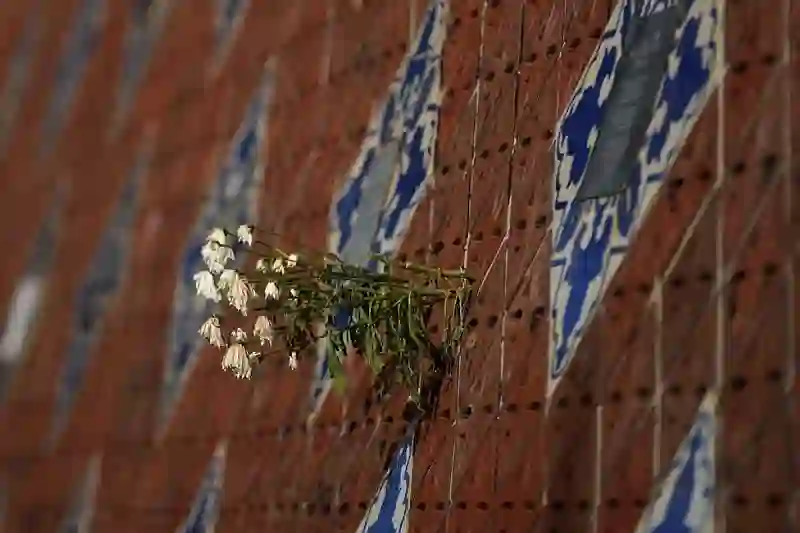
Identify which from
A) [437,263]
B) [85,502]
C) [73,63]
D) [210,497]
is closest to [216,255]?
[437,263]

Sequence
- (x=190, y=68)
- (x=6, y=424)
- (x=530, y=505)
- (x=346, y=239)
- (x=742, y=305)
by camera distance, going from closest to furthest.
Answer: (x=742, y=305) → (x=530, y=505) → (x=346, y=239) → (x=190, y=68) → (x=6, y=424)

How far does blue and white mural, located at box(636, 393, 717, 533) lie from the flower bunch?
372mm

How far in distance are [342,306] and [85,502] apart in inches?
37.4

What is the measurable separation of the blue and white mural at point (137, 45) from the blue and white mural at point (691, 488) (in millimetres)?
1503

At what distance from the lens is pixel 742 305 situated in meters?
1.14

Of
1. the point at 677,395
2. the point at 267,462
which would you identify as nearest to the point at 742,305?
the point at 677,395

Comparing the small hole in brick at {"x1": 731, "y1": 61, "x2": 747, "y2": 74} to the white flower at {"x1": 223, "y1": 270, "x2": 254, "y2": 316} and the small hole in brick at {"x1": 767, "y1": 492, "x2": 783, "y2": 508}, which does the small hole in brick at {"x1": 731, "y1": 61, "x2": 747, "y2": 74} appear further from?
the white flower at {"x1": 223, "y1": 270, "x2": 254, "y2": 316}

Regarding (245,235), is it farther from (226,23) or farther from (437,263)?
(226,23)

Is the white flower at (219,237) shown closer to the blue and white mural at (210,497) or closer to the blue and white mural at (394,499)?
the blue and white mural at (394,499)

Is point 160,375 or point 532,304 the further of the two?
point 160,375

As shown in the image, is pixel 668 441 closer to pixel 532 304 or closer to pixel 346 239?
pixel 532 304

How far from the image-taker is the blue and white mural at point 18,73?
8.79ft

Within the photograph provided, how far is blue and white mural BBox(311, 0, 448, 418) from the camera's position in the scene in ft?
5.23

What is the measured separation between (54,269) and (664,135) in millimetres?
1585
